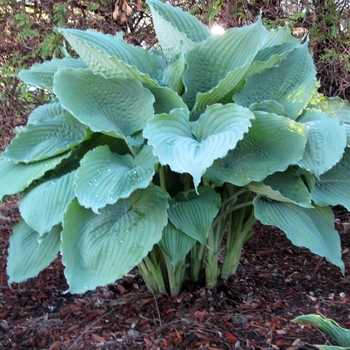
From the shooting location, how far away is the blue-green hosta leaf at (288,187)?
1.30 meters

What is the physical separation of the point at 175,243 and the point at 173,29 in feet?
2.33

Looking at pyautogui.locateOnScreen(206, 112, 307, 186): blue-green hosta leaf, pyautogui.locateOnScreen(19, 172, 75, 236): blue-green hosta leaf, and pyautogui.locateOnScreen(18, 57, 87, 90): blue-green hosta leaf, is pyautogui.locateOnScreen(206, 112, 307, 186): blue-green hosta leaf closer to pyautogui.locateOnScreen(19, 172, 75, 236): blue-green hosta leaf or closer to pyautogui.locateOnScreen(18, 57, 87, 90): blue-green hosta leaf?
pyautogui.locateOnScreen(19, 172, 75, 236): blue-green hosta leaf

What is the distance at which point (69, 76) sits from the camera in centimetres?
132

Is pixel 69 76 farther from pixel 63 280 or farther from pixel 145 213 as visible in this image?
pixel 63 280

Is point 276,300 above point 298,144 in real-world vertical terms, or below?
below

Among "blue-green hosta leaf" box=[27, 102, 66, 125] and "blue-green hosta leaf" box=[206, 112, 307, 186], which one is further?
"blue-green hosta leaf" box=[27, 102, 66, 125]

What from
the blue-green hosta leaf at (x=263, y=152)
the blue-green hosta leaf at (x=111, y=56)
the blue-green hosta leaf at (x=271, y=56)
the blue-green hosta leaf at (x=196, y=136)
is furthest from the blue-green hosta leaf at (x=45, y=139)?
the blue-green hosta leaf at (x=271, y=56)

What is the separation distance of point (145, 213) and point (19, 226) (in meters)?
0.52

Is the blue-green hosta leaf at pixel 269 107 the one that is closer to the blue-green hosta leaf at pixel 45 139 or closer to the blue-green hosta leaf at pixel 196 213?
the blue-green hosta leaf at pixel 196 213

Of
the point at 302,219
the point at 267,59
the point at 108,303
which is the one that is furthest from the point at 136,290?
the point at 267,59

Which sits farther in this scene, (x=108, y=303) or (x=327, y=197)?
(x=108, y=303)

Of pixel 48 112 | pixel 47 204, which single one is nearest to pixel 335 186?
pixel 47 204

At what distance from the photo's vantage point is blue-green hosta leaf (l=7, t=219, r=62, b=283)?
1.36 m

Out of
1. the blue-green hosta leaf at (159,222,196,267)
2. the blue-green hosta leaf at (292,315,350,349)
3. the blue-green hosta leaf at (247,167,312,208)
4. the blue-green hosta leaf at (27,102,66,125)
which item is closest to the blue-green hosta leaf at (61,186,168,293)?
the blue-green hosta leaf at (159,222,196,267)
